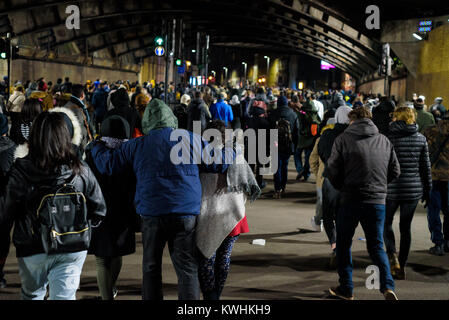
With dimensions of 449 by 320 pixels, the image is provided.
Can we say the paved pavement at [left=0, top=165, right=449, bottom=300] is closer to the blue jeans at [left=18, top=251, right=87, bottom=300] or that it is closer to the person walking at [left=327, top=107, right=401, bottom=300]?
the person walking at [left=327, top=107, right=401, bottom=300]

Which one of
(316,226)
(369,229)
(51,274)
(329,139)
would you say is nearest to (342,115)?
(329,139)

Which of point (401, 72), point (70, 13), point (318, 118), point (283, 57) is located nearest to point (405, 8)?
point (401, 72)

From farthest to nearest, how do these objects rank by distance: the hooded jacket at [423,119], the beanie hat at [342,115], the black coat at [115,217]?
the hooded jacket at [423,119], the beanie hat at [342,115], the black coat at [115,217]

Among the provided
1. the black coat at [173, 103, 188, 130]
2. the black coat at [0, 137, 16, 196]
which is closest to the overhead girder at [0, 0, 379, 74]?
the black coat at [173, 103, 188, 130]

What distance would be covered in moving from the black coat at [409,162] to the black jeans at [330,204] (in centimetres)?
60

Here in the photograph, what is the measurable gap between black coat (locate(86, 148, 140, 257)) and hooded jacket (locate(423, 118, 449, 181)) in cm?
456

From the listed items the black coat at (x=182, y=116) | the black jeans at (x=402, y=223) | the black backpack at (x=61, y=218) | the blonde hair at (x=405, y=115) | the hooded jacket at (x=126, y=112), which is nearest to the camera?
the black backpack at (x=61, y=218)

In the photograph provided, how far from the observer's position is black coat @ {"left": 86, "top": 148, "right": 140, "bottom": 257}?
4910 millimetres

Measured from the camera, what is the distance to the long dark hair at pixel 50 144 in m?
3.76

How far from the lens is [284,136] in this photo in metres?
12.1

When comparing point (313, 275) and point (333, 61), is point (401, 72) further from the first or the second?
point (333, 61)

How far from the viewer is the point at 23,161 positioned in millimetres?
3811

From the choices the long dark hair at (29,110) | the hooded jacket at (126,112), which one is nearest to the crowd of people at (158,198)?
the long dark hair at (29,110)

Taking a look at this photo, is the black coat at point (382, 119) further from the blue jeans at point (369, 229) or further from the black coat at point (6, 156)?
the black coat at point (6, 156)
